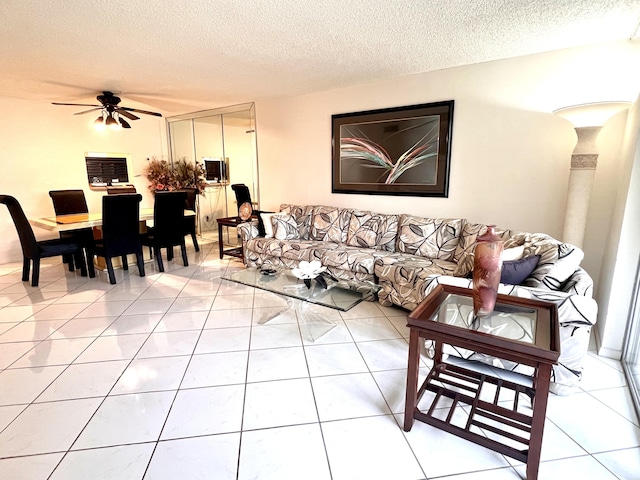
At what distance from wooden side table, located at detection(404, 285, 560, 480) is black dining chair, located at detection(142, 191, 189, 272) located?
3.47 m

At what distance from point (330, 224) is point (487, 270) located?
8.52 feet

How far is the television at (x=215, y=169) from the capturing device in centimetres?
574

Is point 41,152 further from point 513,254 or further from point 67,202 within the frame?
point 513,254

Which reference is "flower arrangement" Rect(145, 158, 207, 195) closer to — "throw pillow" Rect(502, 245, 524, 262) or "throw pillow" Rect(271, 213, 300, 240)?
"throw pillow" Rect(271, 213, 300, 240)

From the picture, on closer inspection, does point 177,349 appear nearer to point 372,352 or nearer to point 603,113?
point 372,352

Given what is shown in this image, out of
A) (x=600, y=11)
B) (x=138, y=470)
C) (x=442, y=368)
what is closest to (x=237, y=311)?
(x=138, y=470)

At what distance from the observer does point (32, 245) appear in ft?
11.7

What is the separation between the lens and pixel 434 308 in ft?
5.61

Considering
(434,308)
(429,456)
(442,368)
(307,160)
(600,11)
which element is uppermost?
(600,11)

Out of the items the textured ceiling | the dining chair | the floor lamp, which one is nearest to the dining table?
the dining chair

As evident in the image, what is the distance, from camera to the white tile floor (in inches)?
55.5

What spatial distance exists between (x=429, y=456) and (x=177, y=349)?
1.76 metres

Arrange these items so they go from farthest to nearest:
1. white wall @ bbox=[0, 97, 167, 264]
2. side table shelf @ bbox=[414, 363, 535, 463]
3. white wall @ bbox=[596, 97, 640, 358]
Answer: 1. white wall @ bbox=[0, 97, 167, 264]
2. white wall @ bbox=[596, 97, 640, 358]
3. side table shelf @ bbox=[414, 363, 535, 463]

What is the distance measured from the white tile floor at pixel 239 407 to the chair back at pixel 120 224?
101 centimetres
